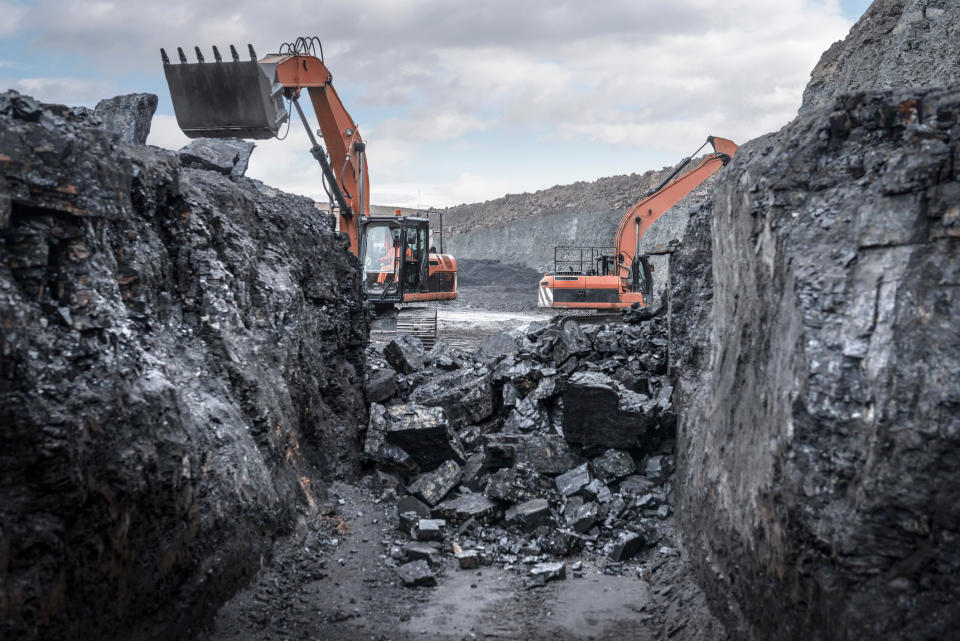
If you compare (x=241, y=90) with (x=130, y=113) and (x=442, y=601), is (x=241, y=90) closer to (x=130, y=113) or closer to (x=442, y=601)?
(x=130, y=113)

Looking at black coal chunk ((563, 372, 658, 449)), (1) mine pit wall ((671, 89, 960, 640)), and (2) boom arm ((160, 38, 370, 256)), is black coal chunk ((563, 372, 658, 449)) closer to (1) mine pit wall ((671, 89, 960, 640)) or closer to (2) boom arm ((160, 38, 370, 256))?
(1) mine pit wall ((671, 89, 960, 640))

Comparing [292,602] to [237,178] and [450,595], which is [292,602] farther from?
[237,178]

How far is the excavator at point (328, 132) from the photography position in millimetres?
8961

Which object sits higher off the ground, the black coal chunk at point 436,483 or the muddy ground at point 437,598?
the black coal chunk at point 436,483

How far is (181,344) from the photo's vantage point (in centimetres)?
441

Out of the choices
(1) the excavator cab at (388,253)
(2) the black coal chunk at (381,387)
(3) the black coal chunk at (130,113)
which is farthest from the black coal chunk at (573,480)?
(1) the excavator cab at (388,253)

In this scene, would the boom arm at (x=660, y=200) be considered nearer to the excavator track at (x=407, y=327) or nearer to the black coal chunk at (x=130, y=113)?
the excavator track at (x=407, y=327)

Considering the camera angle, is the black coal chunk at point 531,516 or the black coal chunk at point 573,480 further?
the black coal chunk at point 573,480

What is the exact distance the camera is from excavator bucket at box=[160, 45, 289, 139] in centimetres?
891

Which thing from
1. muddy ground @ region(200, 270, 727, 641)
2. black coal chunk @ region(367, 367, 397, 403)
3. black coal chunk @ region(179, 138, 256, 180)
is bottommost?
muddy ground @ region(200, 270, 727, 641)

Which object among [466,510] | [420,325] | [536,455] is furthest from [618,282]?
[466,510]

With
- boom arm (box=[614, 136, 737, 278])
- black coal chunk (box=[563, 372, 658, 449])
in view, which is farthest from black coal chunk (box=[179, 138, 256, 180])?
boom arm (box=[614, 136, 737, 278])

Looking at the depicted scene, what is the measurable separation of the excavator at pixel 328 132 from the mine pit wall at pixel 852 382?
270 inches

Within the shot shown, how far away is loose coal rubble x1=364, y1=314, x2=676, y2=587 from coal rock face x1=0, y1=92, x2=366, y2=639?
1.29 metres
